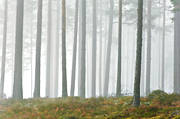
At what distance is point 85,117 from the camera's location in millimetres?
10461

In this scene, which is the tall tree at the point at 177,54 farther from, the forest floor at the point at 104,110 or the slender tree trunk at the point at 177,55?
the forest floor at the point at 104,110

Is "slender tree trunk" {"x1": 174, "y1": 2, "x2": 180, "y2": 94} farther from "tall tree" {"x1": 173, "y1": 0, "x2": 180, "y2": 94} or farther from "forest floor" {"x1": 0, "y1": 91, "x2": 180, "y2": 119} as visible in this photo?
"forest floor" {"x1": 0, "y1": 91, "x2": 180, "y2": 119}

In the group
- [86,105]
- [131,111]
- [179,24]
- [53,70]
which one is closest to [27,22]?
[53,70]

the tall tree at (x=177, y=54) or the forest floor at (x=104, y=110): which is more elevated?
the tall tree at (x=177, y=54)

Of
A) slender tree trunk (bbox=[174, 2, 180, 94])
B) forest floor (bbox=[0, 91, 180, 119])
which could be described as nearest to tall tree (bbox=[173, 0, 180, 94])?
slender tree trunk (bbox=[174, 2, 180, 94])

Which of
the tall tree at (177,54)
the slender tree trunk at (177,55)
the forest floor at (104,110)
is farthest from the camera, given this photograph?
the slender tree trunk at (177,55)

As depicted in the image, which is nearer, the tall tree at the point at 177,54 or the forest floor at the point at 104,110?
the forest floor at the point at 104,110

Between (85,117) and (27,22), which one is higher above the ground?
(27,22)

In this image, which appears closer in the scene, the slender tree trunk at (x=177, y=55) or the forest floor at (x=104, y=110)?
the forest floor at (x=104, y=110)

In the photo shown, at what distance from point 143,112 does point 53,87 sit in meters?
27.7

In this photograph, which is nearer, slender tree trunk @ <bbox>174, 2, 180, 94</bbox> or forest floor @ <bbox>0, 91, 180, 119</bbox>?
forest floor @ <bbox>0, 91, 180, 119</bbox>

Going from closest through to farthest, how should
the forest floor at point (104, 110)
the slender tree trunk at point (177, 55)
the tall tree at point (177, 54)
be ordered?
1. the forest floor at point (104, 110)
2. the tall tree at point (177, 54)
3. the slender tree trunk at point (177, 55)

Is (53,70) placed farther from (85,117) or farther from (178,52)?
(85,117)

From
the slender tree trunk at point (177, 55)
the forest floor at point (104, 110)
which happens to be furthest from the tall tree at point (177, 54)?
the forest floor at point (104, 110)
